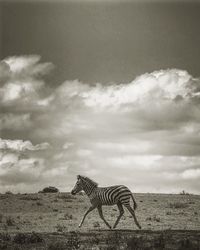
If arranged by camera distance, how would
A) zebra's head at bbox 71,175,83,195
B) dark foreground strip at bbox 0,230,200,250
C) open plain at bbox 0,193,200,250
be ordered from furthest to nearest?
zebra's head at bbox 71,175,83,195 → open plain at bbox 0,193,200,250 → dark foreground strip at bbox 0,230,200,250

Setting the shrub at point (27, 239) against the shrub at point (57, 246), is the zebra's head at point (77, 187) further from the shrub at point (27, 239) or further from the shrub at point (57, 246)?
the shrub at point (57, 246)

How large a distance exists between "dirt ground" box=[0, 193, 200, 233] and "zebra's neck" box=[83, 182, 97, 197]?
1.27 meters

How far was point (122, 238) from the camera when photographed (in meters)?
15.2

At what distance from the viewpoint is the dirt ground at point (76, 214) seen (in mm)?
19734

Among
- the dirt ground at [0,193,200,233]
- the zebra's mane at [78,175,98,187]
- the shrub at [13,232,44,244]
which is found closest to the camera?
the shrub at [13,232,44,244]

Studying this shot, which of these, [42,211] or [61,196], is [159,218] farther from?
[61,196]

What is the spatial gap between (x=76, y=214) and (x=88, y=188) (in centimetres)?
576

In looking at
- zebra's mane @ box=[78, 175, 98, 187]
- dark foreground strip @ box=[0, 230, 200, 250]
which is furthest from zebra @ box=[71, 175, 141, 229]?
dark foreground strip @ box=[0, 230, 200, 250]

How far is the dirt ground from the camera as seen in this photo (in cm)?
1973

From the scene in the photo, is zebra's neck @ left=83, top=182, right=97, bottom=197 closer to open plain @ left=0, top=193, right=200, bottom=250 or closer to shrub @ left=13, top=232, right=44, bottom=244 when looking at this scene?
open plain @ left=0, top=193, right=200, bottom=250

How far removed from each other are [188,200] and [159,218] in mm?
10121

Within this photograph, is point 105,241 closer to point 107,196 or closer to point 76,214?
point 107,196

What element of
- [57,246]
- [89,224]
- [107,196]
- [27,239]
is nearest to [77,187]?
[107,196]

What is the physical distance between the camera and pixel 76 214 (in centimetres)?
2523
